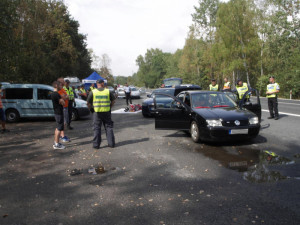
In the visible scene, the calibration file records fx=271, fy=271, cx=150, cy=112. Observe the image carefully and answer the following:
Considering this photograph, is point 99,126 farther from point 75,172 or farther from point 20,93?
point 20,93

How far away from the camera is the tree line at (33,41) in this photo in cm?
1277

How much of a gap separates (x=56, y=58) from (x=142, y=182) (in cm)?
2653

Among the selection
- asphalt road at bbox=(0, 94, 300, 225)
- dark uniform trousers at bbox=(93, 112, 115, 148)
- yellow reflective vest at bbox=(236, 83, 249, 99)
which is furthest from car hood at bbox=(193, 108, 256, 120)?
yellow reflective vest at bbox=(236, 83, 249, 99)

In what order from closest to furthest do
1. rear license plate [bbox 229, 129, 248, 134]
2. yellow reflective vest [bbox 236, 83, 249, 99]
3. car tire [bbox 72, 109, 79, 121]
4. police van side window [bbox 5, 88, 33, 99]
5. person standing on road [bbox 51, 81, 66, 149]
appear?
rear license plate [bbox 229, 129, 248, 134]
person standing on road [bbox 51, 81, 66, 149]
yellow reflective vest [bbox 236, 83, 249, 99]
police van side window [bbox 5, 88, 33, 99]
car tire [bbox 72, 109, 79, 121]

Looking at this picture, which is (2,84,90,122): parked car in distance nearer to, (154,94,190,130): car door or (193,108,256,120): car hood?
(154,94,190,130): car door

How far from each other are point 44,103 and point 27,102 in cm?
79

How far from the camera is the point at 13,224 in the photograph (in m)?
3.28

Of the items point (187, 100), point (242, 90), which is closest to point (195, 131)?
point (187, 100)

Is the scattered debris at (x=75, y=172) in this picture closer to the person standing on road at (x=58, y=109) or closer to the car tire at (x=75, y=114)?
the person standing on road at (x=58, y=109)

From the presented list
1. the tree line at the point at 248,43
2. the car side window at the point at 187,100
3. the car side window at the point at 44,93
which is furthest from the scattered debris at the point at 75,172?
the tree line at the point at 248,43

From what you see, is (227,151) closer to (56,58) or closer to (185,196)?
(185,196)

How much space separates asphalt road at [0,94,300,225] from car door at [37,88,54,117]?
497 centimetres

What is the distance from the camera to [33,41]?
21.2m

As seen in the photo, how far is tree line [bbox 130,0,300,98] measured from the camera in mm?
31047
